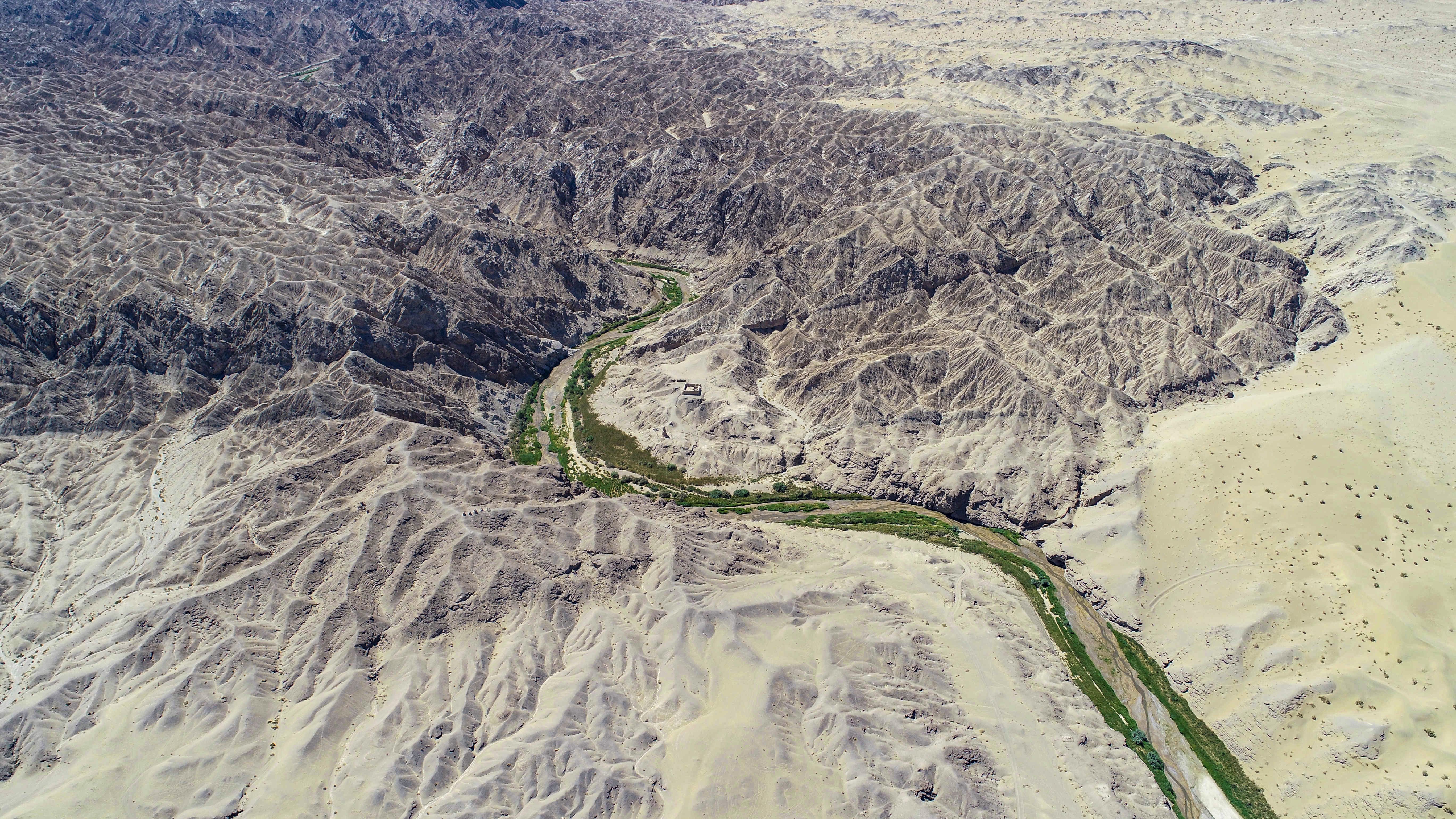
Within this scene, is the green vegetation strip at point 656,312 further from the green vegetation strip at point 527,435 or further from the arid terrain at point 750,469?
the green vegetation strip at point 527,435

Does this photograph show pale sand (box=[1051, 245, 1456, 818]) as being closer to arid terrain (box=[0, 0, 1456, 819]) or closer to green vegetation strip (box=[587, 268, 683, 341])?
arid terrain (box=[0, 0, 1456, 819])

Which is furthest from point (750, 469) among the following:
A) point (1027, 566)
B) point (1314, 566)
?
point (1314, 566)

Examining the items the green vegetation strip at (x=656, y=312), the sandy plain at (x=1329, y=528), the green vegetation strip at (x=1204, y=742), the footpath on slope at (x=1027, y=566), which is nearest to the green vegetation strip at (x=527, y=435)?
the footpath on slope at (x=1027, y=566)

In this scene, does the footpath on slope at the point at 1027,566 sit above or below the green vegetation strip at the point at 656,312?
below

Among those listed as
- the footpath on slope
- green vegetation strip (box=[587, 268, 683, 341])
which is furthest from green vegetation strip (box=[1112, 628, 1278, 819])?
green vegetation strip (box=[587, 268, 683, 341])

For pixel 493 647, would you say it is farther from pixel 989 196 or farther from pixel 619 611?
pixel 989 196

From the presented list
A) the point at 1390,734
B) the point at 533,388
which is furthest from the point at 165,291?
the point at 1390,734
